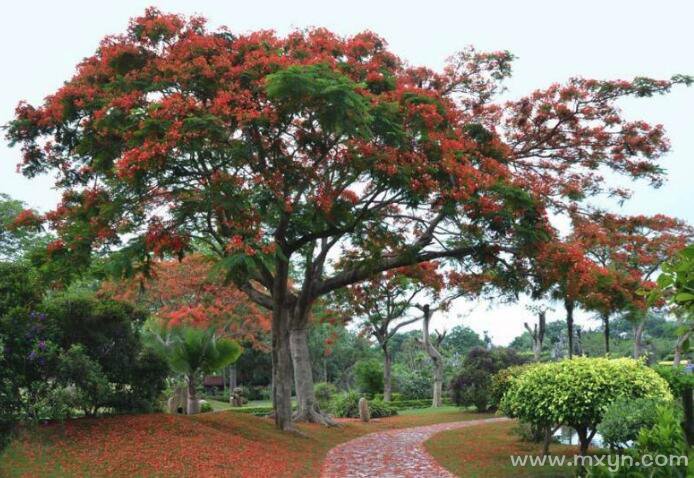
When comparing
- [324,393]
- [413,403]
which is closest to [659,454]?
[324,393]

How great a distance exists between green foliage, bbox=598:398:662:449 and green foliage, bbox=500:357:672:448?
2.59 ft

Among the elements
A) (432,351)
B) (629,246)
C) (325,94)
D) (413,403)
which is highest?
(325,94)

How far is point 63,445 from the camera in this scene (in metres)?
10.5

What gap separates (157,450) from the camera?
11.0 metres

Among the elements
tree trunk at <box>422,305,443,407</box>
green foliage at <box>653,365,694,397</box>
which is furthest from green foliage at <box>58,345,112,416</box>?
tree trunk at <box>422,305,443,407</box>

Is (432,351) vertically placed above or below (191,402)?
above

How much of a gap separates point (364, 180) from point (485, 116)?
15.9 ft

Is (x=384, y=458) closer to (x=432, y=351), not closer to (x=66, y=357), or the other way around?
(x=66, y=357)

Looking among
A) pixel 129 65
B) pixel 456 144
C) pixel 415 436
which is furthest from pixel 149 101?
pixel 415 436

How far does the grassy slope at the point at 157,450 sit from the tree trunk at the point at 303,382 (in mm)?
4488

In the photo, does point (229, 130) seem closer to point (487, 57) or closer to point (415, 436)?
point (487, 57)

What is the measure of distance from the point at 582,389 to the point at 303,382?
37.1ft

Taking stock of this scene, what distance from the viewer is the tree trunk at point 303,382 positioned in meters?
20.0

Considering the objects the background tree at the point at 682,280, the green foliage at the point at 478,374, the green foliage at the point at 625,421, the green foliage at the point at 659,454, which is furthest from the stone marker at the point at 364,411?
the background tree at the point at 682,280
